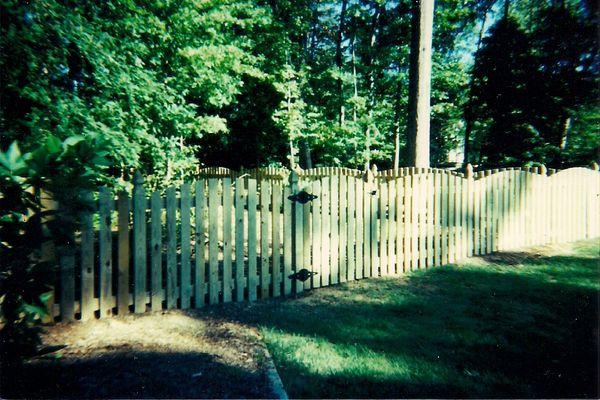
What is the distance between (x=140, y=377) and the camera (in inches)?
114

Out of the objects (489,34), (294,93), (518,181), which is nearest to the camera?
(518,181)

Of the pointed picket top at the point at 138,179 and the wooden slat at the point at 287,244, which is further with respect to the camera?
the wooden slat at the point at 287,244

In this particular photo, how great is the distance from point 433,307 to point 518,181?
4488mm

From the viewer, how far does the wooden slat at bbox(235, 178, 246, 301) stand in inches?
179

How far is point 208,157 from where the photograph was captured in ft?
76.9

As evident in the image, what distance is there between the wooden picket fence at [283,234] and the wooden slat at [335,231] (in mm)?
15

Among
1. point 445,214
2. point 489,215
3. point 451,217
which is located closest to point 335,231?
point 445,214

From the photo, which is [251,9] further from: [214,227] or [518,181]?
[214,227]

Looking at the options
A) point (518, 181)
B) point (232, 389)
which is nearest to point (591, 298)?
point (518, 181)

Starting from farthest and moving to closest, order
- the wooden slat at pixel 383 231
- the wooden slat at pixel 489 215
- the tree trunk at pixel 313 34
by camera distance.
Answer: the tree trunk at pixel 313 34 → the wooden slat at pixel 489 215 → the wooden slat at pixel 383 231

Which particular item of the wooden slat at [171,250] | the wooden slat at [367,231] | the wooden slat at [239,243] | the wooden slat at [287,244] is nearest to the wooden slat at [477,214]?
the wooden slat at [367,231]

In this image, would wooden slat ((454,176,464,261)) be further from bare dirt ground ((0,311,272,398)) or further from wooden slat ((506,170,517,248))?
bare dirt ground ((0,311,272,398))

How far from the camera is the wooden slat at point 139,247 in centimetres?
407

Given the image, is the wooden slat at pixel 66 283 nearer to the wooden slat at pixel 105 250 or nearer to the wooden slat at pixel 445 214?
the wooden slat at pixel 105 250
